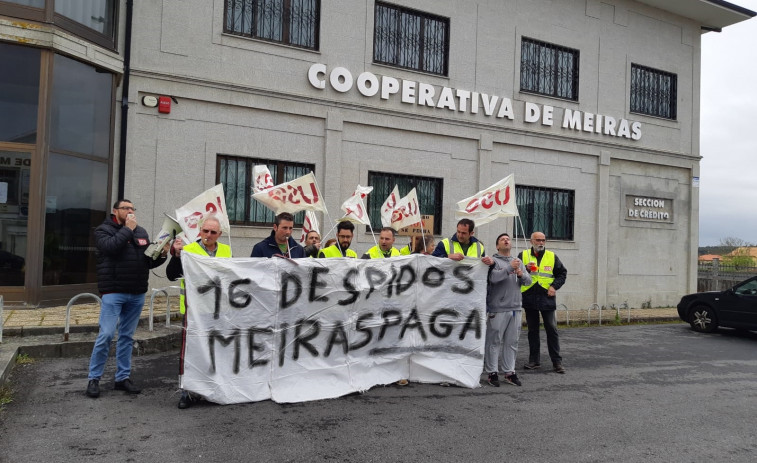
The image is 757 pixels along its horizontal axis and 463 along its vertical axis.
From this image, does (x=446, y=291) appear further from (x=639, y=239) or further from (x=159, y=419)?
(x=639, y=239)

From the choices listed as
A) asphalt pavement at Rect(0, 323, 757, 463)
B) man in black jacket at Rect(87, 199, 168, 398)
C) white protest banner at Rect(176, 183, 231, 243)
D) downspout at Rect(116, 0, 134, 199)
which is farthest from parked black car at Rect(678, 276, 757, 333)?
downspout at Rect(116, 0, 134, 199)

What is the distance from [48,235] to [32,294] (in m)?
1.04

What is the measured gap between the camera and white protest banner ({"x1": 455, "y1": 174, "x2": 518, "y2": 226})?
7930 mm

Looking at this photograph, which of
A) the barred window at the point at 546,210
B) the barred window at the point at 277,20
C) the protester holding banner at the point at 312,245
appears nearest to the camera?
the protester holding banner at the point at 312,245

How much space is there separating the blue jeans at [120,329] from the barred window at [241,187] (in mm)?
5935

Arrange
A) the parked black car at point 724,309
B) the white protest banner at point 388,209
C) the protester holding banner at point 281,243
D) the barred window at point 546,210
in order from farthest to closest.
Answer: the barred window at point 546,210 < the parked black car at point 724,309 < the white protest banner at point 388,209 < the protester holding banner at point 281,243

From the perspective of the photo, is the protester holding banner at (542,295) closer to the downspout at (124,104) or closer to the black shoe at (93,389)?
the black shoe at (93,389)

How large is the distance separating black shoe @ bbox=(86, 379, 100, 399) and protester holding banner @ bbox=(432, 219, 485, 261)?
4.31m

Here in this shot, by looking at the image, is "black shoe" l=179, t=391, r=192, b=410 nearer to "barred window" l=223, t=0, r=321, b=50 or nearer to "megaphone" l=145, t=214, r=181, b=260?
"megaphone" l=145, t=214, r=181, b=260

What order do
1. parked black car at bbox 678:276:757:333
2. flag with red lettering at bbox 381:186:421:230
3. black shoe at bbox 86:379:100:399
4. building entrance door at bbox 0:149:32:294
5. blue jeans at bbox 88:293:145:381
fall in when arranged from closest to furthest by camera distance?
black shoe at bbox 86:379:100:399 → blue jeans at bbox 88:293:145:381 → building entrance door at bbox 0:149:32:294 → flag with red lettering at bbox 381:186:421:230 → parked black car at bbox 678:276:757:333

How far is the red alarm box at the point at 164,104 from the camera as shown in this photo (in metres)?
11.3

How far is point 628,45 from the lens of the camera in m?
17.3

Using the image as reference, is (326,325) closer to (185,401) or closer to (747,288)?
(185,401)

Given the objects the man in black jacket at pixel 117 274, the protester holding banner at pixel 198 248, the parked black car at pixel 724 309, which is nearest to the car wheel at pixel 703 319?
the parked black car at pixel 724 309
